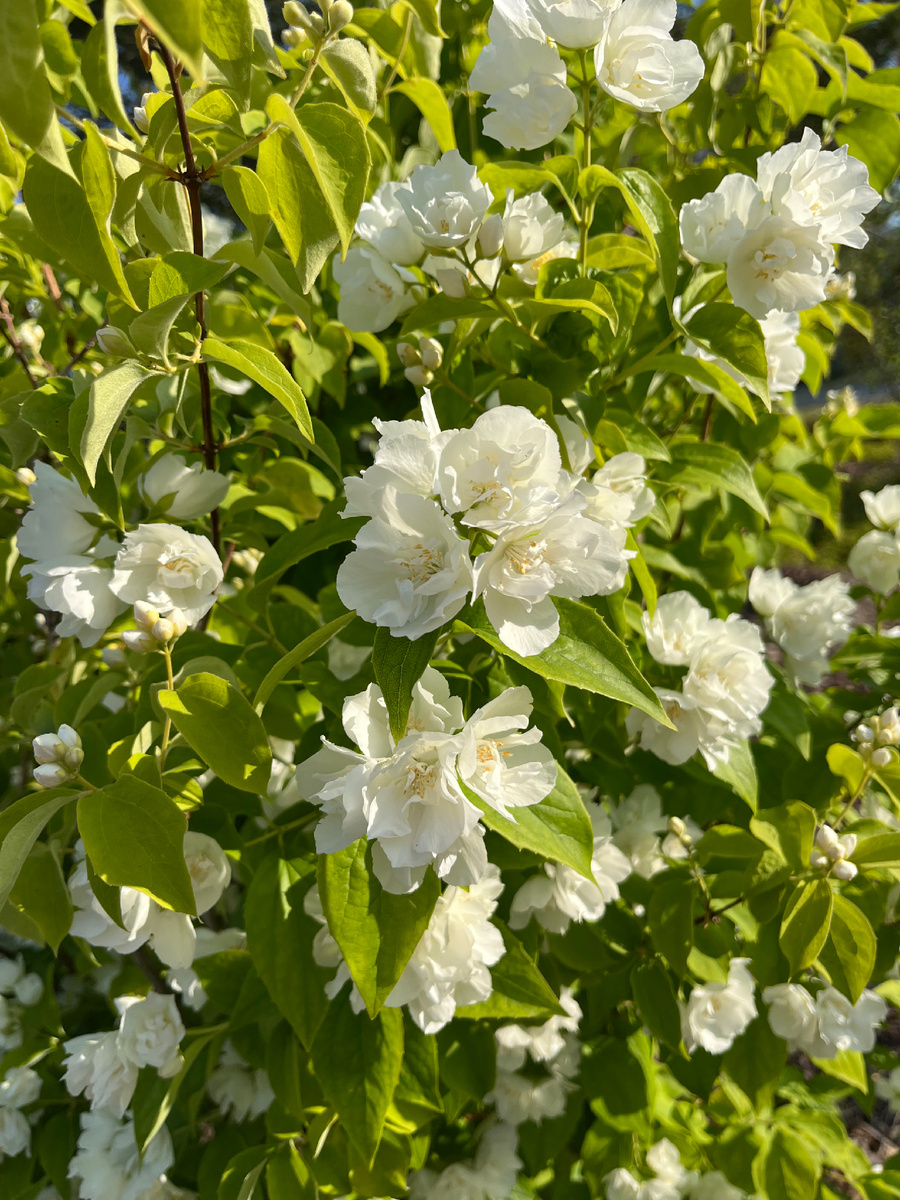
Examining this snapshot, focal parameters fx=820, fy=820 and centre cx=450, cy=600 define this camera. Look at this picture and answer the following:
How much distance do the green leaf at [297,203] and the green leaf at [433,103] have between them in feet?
1.69

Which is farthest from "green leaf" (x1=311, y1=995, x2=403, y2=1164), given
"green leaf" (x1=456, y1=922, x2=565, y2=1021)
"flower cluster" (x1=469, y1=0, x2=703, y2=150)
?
"flower cluster" (x1=469, y1=0, x2=703, y2=150)

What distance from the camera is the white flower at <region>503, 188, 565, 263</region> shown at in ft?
3.63

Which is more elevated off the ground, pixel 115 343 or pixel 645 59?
pixel 645 59

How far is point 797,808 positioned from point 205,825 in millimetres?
861

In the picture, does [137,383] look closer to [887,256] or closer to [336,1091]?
[336,1091]

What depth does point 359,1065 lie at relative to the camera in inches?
41.7

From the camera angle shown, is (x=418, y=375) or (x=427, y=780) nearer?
(x=427, y=780)

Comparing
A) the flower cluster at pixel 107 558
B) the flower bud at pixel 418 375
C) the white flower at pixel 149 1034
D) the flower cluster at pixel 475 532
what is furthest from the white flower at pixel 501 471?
the white flower at pixel 149 1034

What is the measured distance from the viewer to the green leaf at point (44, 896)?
1032 millimetres

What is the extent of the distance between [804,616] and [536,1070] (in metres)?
1.15

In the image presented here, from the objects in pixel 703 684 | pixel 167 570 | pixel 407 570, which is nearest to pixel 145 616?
pixel 167 570

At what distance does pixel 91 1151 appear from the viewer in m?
1.45

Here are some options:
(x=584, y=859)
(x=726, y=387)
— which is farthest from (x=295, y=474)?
(x=584, y=859)

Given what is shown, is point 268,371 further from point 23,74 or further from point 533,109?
point 533,109
